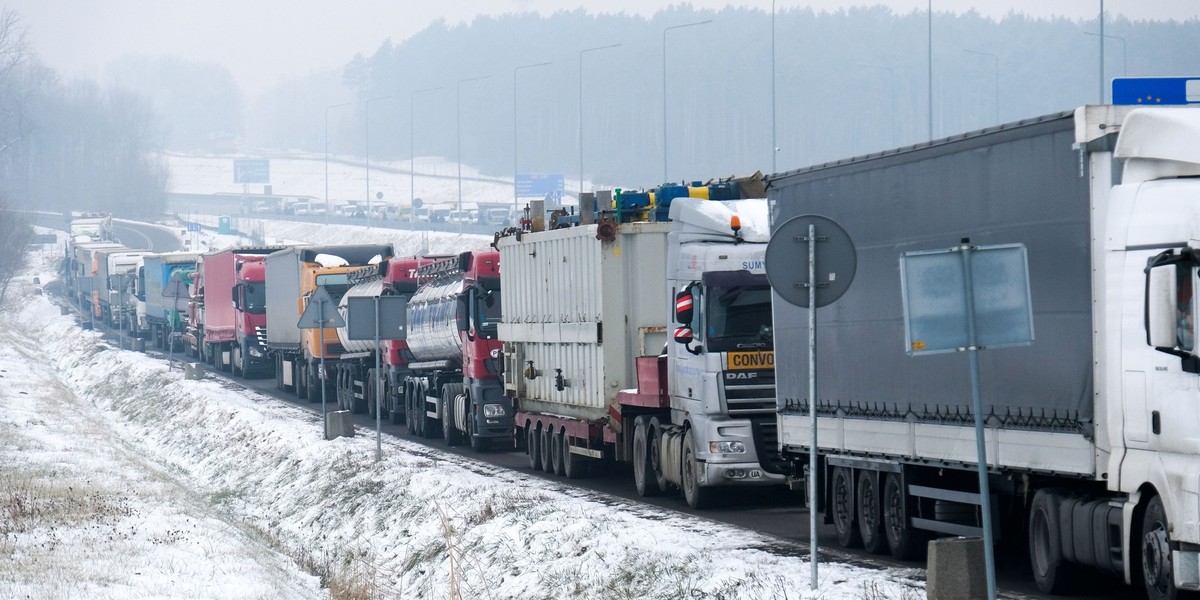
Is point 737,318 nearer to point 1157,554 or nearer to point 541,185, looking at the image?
point 1157,554

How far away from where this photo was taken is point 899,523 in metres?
14.6

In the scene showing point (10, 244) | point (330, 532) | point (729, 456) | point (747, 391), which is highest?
point (10, 244)

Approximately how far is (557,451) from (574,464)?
2.20 feet

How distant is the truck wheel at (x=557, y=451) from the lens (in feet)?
82.8

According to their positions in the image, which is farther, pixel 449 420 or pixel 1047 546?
pixel 449 420

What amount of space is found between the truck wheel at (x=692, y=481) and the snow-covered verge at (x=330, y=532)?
66 centimetres

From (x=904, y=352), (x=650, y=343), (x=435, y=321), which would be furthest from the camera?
(x=435, y=321)

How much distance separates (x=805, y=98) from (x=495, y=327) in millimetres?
161306

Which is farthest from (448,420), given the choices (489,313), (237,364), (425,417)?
(237,364)

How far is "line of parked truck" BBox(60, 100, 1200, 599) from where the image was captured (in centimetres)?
1066

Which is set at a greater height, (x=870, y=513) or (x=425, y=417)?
(x=870, y=513)

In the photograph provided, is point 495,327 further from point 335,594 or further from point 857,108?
Result: point 857,108

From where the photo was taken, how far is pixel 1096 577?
12.3 meters

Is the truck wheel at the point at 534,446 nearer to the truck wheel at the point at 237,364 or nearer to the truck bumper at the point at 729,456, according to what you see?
the truck bumper at the point at 729,456
